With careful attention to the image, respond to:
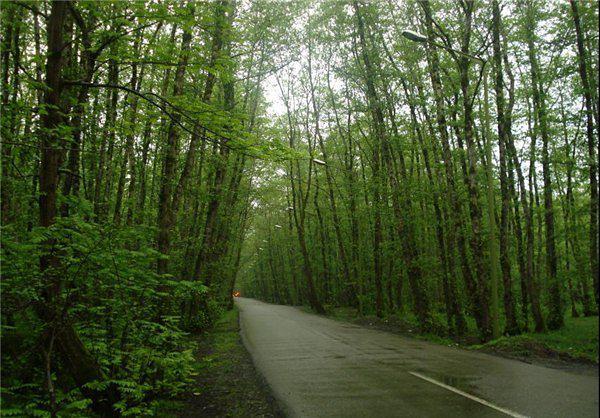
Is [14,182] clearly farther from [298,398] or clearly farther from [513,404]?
[513,404]

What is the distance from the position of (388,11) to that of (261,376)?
16643mm

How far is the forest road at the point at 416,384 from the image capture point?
5.90 metres

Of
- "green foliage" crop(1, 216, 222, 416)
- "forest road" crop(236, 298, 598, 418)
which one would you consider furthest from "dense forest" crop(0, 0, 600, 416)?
"forest road" crop(236, 298, 598, 418)

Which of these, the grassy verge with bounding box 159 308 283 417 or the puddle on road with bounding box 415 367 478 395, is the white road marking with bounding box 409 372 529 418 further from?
the grassy verge with bounding box 159 308 283 417

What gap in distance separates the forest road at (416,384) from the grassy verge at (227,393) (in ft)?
0.96

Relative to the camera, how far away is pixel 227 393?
765cm

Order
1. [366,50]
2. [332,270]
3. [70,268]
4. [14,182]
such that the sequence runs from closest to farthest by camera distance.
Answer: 1. [70,268]
2. [14,182]
3. [366,50]
4. [332,270]

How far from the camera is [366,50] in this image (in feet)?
59.3

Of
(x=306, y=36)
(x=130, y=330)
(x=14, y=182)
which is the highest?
(x=306, y=36)

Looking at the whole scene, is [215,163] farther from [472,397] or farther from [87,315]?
[472,397]

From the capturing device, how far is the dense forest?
526 centimetres

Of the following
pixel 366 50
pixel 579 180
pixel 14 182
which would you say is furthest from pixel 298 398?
pixel 366 50

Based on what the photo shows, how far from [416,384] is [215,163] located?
9710mm

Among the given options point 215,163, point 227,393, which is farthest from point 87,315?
point 215,163
